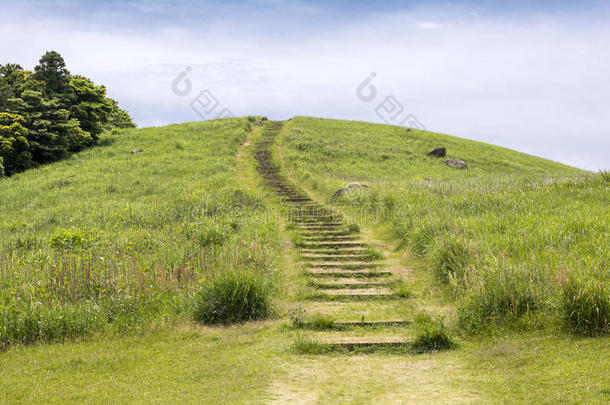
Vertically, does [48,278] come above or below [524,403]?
above

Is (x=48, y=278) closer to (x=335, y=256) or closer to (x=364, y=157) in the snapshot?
(x=335, y=256)

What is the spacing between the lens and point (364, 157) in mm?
36562

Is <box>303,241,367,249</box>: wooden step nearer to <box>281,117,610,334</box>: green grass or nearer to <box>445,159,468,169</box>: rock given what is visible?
<box>281,117,610,334</box>: green grass

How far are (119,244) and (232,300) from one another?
5062 millimetres

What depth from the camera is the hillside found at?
5523mm

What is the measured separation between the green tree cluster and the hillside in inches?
632

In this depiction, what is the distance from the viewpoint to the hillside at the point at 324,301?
5523 mm

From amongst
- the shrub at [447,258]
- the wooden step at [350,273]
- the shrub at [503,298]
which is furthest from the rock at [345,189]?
the shrub at [503,298]

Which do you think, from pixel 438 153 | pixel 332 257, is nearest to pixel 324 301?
pixel 332 257

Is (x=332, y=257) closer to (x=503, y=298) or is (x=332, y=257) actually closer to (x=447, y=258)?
(x=447, y=258)

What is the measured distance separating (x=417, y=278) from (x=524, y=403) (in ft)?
16.4

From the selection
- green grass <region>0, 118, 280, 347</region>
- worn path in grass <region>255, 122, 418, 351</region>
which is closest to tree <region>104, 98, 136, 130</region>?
green grass <region>0, 118, 280, 347</region>

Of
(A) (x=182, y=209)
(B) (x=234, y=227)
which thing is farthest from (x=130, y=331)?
(A) (x=182, y=209)

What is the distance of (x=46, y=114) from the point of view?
3159 cm
